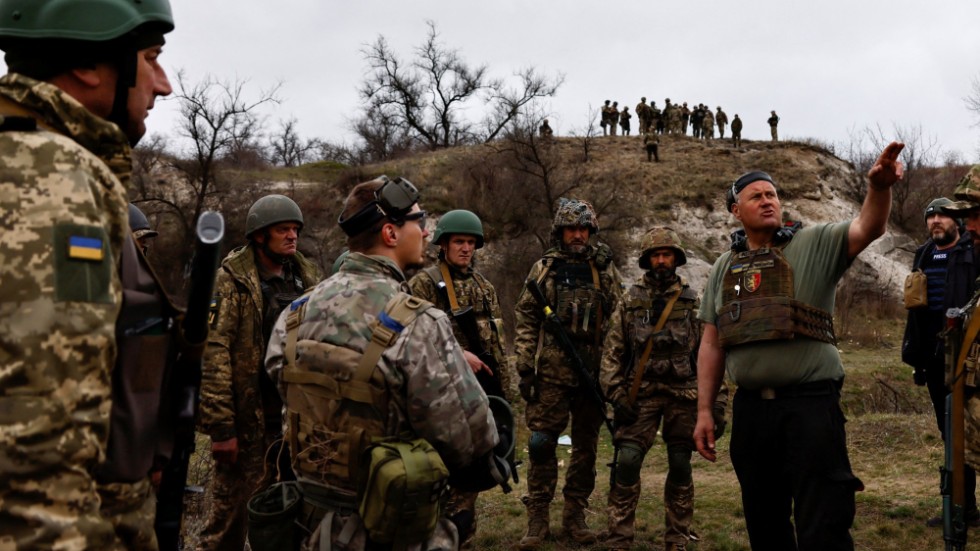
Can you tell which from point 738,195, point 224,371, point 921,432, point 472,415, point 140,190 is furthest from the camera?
point 140,190

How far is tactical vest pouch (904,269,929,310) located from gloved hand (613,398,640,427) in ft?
10.1

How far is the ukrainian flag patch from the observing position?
4.76ft

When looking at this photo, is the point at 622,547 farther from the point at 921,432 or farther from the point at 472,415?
the point at 921,432

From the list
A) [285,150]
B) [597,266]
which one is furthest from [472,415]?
[285,150]

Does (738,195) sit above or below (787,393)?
above

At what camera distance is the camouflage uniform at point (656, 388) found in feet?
18.5

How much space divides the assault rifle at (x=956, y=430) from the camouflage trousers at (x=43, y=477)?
425 cm

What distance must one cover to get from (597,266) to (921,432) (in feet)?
18.4

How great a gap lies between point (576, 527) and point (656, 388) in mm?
1384

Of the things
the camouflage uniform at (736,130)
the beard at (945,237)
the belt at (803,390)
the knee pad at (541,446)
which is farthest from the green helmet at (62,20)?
the camouflage uniform at (736,130)

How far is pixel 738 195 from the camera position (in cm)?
419

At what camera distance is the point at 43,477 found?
1354mm

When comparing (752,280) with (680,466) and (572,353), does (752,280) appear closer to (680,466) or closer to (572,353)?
(680,466)

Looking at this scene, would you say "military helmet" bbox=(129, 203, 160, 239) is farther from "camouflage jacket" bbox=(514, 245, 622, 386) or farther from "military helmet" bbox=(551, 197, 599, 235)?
"military helmet" bbox=(551, 197, 599, 235)
